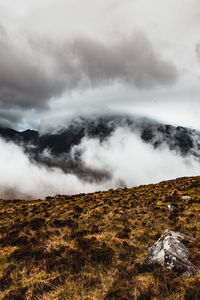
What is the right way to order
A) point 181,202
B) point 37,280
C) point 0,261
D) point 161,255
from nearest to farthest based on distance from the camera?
point 37,280 → point 161,255 → point 0,261 → point 181,202

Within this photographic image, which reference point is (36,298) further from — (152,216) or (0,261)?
(152,216)

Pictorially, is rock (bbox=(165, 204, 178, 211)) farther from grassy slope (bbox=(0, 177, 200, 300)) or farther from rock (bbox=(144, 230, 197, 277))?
rock (bbox=(144, 230, 197, 277))

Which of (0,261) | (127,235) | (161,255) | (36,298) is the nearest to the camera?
(36,298)

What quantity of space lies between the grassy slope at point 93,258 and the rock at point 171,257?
314mm

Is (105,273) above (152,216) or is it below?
below

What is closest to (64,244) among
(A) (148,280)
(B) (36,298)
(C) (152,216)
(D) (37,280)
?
(D) (37,280)

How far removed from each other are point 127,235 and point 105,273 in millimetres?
3486

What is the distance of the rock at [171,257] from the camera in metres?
6.24

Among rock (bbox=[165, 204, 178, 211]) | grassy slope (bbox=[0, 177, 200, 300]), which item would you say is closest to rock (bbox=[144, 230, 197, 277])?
grassy slope (bbox=[0, 177, 200, 300])

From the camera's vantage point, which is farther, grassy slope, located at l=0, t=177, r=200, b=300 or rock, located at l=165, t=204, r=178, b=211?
rock, located at l=165, t=204, r=178, b=211

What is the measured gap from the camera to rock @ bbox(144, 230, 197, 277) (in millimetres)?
6244

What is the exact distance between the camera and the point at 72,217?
44.6 feet

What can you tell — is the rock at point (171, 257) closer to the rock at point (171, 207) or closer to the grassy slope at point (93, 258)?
the grassy slope at point (93, 258)

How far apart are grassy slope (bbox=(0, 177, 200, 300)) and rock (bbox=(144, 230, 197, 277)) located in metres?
0.31
